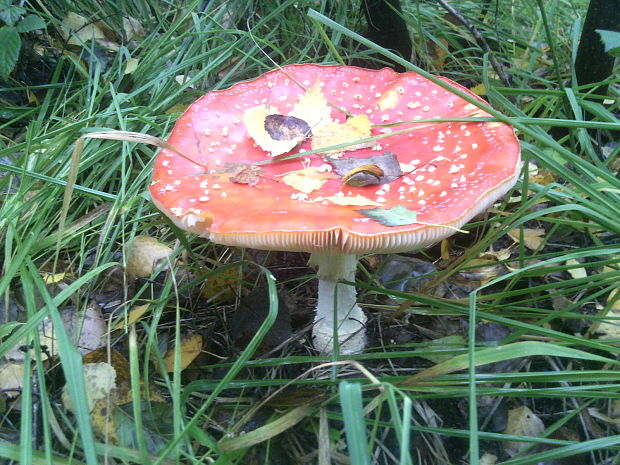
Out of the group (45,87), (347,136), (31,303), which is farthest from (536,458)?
(45,87)

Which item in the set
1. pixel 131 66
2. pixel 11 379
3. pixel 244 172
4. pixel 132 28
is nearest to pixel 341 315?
pixel 244 172

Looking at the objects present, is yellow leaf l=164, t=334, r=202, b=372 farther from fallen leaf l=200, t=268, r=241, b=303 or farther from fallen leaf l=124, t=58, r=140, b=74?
fallen leaf l=124, t=58, r=140, b=74

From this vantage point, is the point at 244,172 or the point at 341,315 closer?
the point at 244,172

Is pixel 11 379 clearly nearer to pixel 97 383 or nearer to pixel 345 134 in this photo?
pixel 97 383

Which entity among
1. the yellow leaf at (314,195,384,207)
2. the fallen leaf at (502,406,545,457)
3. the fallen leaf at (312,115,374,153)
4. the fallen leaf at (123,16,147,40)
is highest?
the fallen leaf at (123,16,147,40)

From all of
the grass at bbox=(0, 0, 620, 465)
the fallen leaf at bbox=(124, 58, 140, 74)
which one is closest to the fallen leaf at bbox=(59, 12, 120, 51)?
the grass at bbox=(0, 0, 620, 465)

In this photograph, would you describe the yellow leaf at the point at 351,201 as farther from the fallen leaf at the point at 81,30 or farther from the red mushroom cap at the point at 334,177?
the fallen leaf at the point at 81,30
